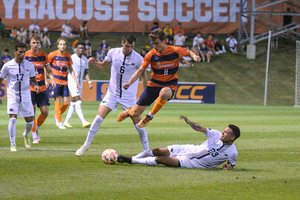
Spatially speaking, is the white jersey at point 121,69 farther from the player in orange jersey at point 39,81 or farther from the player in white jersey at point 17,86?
the player in orange jersey at point 39,81

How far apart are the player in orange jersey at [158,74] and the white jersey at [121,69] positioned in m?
0.34

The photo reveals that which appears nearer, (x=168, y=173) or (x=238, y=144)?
(x=168, y=173)

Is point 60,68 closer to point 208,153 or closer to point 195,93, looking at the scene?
point 208,153

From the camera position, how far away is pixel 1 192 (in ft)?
16.4

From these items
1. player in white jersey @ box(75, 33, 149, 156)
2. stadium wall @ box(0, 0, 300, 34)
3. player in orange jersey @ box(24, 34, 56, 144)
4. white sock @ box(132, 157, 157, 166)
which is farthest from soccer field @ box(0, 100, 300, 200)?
stadium wall @ box(0, 0, 300, 34)

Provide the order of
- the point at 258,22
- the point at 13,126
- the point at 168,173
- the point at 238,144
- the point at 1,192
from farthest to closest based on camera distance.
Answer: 1. the point at 258,22
2. the point at 238,144
3. the point at 13,126
4. the point at 168,173
5. the point at 1,192

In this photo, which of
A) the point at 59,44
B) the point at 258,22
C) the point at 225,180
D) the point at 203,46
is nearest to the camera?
the point at 225,180

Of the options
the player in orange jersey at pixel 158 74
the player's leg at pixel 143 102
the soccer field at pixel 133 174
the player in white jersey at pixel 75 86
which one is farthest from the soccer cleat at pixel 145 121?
the player in white jersey at pixel 75 86

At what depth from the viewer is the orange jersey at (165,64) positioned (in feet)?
24.8

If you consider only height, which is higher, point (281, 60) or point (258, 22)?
point (258, 22)

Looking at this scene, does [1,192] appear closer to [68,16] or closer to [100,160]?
[100,160]

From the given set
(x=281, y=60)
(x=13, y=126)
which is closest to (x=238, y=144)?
(x=13, y=126)

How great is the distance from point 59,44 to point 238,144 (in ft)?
17.3

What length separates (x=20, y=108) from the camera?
318 inches
